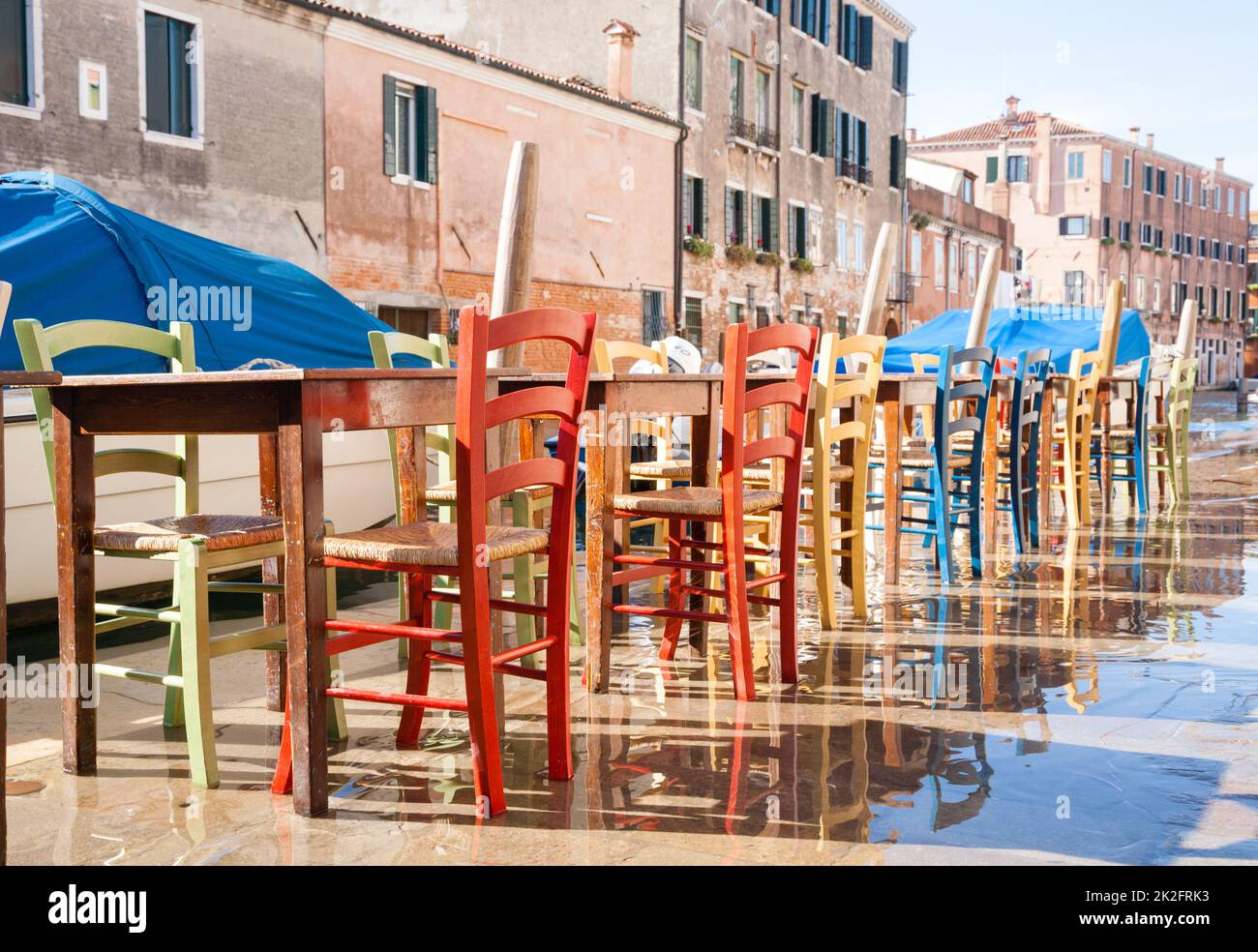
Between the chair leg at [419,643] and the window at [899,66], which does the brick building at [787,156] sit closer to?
the window at [899,66]

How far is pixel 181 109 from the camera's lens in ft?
44.5

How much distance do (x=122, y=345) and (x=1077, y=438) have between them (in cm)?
781

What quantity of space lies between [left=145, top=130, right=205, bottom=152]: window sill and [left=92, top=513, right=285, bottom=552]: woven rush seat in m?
10.2

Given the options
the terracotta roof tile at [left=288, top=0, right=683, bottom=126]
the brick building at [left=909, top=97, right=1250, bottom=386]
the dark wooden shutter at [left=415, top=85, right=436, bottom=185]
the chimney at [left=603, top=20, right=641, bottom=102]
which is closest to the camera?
the terracotta roof tile at [left=288, top=0, right=683, bottom=126]

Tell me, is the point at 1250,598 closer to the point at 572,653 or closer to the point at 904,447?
the point at 904,447

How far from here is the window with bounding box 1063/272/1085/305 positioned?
53031 mm

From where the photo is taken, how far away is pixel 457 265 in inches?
687

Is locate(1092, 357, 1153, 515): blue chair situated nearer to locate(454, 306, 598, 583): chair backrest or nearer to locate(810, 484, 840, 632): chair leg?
locate(810, 484, 840, 632): chair leg

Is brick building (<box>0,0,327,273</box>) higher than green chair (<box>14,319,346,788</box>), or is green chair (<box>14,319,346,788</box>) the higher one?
brick building (<box>0,0,327,273</box>)

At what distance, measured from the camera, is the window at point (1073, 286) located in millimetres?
53031

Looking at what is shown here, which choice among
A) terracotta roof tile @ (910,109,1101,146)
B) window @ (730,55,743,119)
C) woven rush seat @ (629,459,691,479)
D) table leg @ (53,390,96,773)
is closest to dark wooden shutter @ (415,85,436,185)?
window @ (730,55,743,119)

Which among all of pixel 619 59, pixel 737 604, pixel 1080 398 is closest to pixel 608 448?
pixel 737 604
